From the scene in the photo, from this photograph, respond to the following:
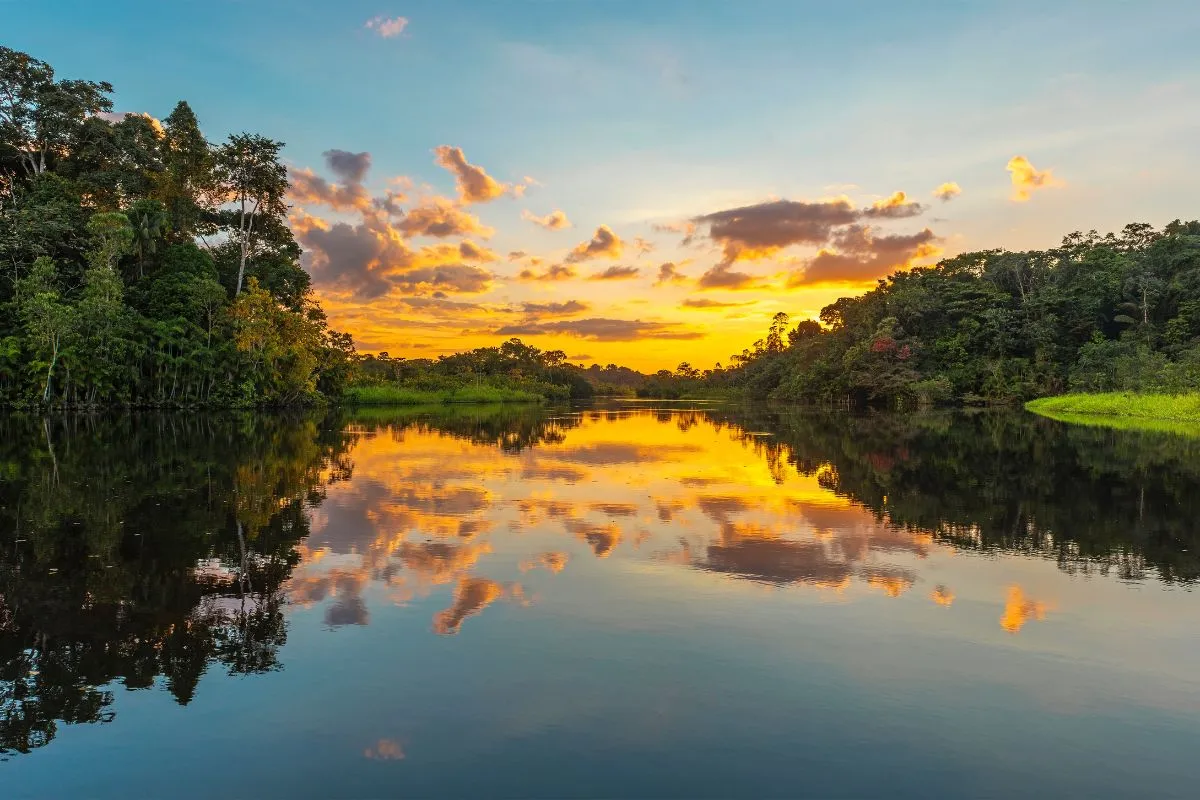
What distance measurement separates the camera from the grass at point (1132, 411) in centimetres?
3053

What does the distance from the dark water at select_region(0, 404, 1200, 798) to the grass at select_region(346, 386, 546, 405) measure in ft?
172

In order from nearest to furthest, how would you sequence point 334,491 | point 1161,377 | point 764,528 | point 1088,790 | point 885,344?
point 1088,790 < point 764,528 < point 334,491 < point 1161,377 < point 885,344

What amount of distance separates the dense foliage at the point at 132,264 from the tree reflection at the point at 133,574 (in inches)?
892

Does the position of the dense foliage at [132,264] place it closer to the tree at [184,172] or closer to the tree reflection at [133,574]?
the tree at [184,172]

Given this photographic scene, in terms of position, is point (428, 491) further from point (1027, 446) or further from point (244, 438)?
point (1027, 446)

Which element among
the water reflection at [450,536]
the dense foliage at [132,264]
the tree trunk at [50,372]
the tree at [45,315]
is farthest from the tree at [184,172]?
the water reflection at [450,536]

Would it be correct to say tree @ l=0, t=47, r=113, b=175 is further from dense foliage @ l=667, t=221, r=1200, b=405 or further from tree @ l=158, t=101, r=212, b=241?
dense foliage @ l=667, t=221, r=1200, b=405

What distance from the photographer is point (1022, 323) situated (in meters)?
57.7

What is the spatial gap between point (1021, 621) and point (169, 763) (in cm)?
642

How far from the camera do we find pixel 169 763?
12.6ft

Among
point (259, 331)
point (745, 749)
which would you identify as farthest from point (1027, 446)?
point (259, 331)

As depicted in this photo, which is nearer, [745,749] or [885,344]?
[745,749]

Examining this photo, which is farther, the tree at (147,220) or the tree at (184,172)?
the tree at (184,172)

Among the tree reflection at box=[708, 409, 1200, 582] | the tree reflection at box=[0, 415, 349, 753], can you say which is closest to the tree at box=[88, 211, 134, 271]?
the tree reflection at box=[0, 415, 349, 753]
